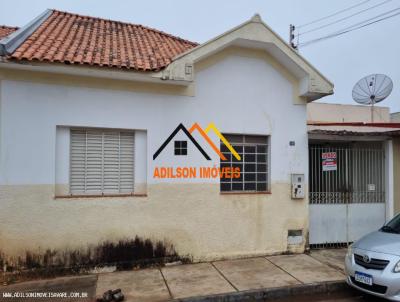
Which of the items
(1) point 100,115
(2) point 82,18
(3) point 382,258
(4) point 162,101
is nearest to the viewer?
(3) point 382,258

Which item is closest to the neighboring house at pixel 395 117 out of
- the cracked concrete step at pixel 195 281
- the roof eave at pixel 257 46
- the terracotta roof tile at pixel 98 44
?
the roof eave at pixel 257 46

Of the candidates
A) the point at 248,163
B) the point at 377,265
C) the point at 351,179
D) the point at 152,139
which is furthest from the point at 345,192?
the point at 152,139

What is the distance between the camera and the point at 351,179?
28.6 ft

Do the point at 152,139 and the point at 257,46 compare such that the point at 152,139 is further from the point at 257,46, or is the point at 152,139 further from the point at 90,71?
the point at 257,46

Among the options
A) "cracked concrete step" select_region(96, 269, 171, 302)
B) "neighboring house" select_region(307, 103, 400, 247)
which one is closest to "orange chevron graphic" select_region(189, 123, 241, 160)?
"neighboring house" select_region(307, 103, 400, 247)

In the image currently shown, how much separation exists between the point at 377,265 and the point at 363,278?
31 centimetres

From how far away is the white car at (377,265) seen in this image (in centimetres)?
463

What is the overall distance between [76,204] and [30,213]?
0.86m

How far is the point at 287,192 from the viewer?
772 cm

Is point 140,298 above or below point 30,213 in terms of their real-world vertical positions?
below

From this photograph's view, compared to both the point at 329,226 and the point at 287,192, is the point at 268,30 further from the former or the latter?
the point at 329,226

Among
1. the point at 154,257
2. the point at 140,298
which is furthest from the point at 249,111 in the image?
the point at 140,298

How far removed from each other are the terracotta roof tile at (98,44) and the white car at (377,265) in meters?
5.21

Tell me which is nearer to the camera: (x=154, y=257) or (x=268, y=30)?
(x=154, y=257)
